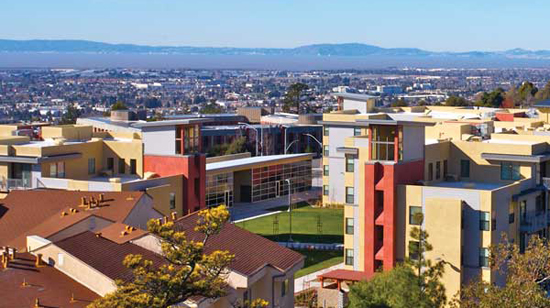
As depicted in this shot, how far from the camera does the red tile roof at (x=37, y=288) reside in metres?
28.7

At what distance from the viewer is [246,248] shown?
3531 centimetres

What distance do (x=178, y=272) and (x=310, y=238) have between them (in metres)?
35.1

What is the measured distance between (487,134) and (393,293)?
24350 mm

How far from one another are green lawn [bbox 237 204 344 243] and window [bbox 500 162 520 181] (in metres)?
12.3

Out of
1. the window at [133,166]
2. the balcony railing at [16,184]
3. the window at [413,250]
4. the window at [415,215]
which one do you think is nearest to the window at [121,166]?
the window at [133,166]

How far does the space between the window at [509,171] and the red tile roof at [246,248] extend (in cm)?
1621

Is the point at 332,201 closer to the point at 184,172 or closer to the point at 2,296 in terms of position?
the point at 184,172

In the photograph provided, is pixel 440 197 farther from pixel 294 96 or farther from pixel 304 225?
pixel 294 96

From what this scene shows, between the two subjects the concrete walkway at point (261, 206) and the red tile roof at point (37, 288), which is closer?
the red tile roof at point (37, 288)

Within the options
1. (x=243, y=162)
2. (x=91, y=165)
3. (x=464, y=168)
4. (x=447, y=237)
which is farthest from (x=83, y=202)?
(x=243, y=162)

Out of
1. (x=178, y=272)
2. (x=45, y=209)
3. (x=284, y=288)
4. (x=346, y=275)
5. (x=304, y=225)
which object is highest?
(x=178, y=272)

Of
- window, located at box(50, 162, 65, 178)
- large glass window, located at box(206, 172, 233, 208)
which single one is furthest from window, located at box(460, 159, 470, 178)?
large glass window, located at box(206, 172, 233, 208)

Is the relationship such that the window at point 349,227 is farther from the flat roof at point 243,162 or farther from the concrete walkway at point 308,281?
the flat roof at point 243,162

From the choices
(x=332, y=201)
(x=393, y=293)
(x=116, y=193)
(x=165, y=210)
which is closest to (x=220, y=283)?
(x=393, y=293)
